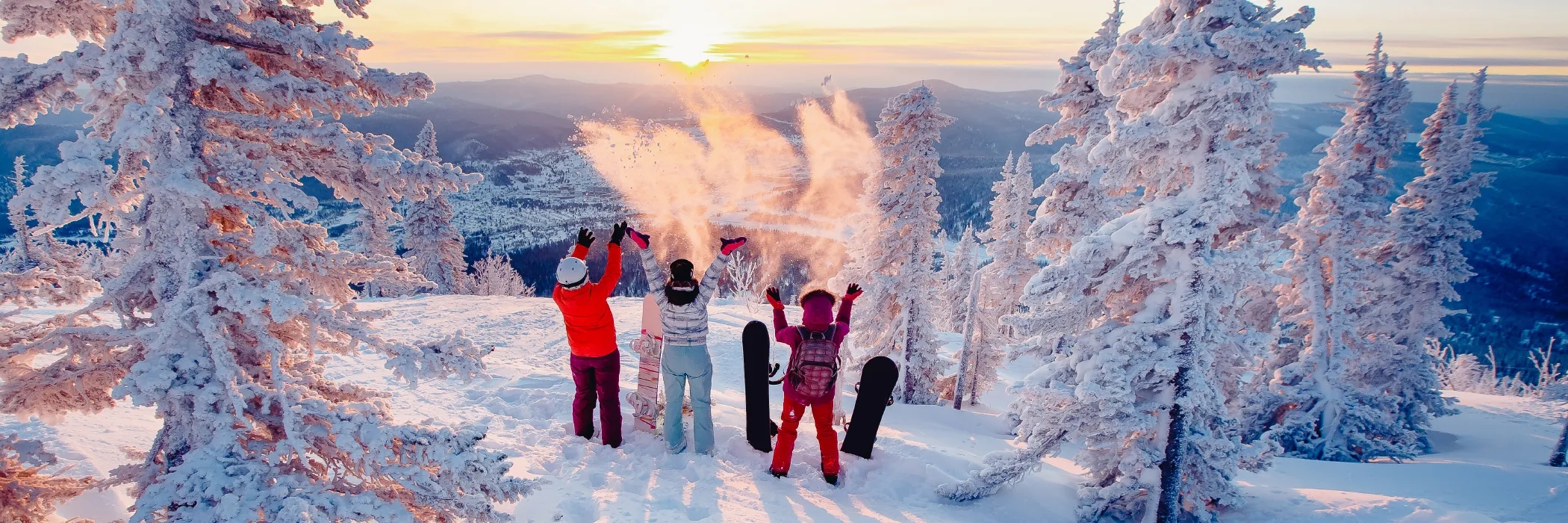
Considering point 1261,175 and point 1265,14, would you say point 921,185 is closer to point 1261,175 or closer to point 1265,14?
point 1261,175

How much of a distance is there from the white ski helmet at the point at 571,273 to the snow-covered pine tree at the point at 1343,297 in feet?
61.6

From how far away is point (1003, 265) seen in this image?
21703mm

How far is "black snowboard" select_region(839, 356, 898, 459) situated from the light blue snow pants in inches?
73.7

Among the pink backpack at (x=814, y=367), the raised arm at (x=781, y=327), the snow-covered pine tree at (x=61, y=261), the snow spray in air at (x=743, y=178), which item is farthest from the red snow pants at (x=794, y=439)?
the snow spray in air at (x=743, y=178)

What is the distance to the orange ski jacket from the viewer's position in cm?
724

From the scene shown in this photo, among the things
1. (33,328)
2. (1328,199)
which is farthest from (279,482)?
(1328,199)

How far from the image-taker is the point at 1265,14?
7668 mm

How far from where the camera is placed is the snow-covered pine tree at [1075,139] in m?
13.7

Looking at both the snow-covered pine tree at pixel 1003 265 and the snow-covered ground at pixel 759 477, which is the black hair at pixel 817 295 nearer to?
the snow-covered ground at pixel 759 477

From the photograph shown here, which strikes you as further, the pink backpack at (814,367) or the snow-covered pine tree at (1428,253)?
the snow-covered pine tree at (1428,253)

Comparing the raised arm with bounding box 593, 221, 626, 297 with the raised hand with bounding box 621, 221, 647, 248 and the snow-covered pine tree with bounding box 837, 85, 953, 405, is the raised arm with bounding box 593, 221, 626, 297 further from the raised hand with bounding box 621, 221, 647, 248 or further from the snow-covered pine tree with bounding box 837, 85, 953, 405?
the snow-covered pine tree with bounding box 837, 85, 953, 405

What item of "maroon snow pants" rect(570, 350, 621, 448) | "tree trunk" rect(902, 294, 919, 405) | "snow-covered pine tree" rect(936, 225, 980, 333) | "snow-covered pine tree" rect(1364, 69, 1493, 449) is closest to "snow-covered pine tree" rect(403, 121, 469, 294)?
"snow-covered pine tree" rect(936, 225, 980, 333)

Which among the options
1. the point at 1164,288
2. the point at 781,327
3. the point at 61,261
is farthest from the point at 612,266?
the point at 1164,288

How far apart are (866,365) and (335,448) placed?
5.68 m
